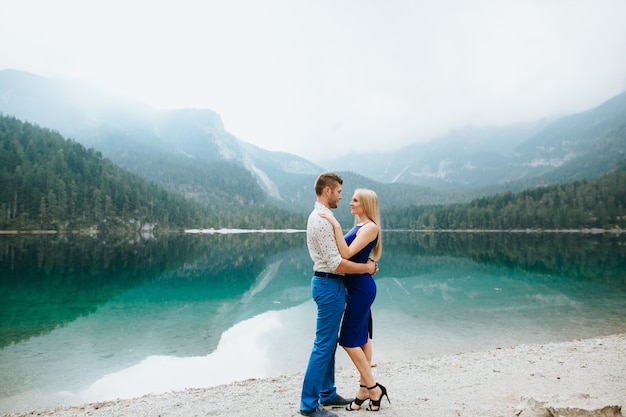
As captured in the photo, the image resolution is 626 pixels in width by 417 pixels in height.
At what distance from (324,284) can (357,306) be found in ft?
2.28

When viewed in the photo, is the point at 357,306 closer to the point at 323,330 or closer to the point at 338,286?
the point at 338,286

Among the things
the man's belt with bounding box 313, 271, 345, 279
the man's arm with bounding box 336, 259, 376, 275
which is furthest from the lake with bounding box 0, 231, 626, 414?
the man's arm with bounding box 336, 259, 376, 275

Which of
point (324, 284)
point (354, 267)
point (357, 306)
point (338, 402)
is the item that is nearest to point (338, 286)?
point (324, 284)

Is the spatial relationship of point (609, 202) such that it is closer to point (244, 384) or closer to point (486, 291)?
point (486, 291)

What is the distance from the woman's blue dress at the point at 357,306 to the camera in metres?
5.78

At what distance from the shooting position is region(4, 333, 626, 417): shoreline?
568 centimetres

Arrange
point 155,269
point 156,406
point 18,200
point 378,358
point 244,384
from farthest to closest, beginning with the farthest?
1. point 18,200
2. point 155,269
3. point 378,358
4. point 244,384
5. point 156,406

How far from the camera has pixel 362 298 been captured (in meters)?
5.78

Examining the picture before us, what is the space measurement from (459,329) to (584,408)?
11.9 meters

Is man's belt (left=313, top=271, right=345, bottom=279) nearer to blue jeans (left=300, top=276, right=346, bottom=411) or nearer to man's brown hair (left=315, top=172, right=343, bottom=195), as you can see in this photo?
blue jeans (left=300, top=276, right=346, bottom=411)

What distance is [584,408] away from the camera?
4.65 m

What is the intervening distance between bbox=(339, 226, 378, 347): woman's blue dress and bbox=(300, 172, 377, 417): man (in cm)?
21

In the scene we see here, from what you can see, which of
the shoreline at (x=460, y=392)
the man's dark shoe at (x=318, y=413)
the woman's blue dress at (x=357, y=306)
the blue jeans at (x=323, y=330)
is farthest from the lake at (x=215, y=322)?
the woman's blue dress at (x=357, y=306)

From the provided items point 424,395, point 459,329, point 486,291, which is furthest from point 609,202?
point 424,395
